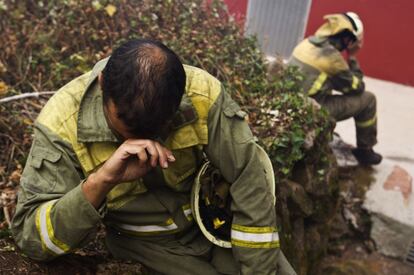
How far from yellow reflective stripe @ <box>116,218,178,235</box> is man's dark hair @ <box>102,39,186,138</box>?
0.70 meters

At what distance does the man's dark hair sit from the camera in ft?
5.17

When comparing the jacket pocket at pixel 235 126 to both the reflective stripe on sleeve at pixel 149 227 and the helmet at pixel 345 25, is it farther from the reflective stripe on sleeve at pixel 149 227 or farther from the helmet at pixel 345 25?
the helmet at pixel 345 25

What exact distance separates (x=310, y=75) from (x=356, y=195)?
1498 millimetres

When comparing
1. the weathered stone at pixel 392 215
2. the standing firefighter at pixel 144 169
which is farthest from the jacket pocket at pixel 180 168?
the weathered stone at pixel 392 215

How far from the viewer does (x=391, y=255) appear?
5059 mm

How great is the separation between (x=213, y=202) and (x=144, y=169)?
1.96 ft

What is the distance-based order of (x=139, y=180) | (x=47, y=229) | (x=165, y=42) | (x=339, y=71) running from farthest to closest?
(x=339, y=71)
(x=165, y=42)
(x=139, y=180)
(x=47, y=229)

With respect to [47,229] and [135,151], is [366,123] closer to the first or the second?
[135,151]

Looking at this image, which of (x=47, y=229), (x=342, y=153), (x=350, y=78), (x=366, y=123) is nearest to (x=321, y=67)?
(x=350, y=78)

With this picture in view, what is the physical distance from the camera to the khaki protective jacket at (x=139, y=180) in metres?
1.85

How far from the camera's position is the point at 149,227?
2215 millimetres

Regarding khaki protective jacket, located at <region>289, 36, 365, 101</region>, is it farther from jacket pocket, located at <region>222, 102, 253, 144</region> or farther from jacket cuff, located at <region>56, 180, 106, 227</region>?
jacket cuff, located at <region>56, 180, 106, 227</region>

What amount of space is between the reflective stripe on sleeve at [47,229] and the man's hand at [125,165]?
20 cm

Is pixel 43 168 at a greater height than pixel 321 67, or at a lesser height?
greater
